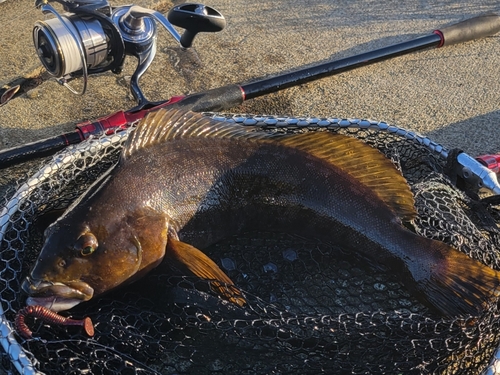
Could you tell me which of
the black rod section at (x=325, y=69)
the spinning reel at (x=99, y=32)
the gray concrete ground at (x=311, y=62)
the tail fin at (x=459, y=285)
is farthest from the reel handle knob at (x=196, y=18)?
the tail fin at (x=459, y=285)

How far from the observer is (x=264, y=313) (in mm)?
2396

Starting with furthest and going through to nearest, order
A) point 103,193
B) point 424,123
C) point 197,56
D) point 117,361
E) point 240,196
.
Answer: point 197,56 < point 424,123 < point 240,196 < point 103,193 < point 117,361

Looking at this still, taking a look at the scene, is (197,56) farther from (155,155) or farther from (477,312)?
(477,312)

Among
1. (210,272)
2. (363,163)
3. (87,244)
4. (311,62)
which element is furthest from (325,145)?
(311,62)

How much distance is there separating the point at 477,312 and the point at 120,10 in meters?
2.96

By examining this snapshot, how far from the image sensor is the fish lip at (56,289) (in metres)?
2.34

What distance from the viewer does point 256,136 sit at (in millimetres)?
2830

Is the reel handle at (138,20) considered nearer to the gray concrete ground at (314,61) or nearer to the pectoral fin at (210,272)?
the gray concrete ground at (314,61)

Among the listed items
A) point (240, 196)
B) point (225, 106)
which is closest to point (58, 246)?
point (240, 196)

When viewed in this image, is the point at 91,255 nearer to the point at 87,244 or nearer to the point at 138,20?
the point at 87,244

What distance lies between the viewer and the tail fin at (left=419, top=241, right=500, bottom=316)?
Answer: 7.84 ft

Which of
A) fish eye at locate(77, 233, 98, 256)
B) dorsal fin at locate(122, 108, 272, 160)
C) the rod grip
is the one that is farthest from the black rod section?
fish eye at locate(77, 233, 98, 256)

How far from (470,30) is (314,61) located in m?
1.59

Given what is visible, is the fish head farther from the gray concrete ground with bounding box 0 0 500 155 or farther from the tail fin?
the gray concrete ground with bounding box 0 0 500 155
